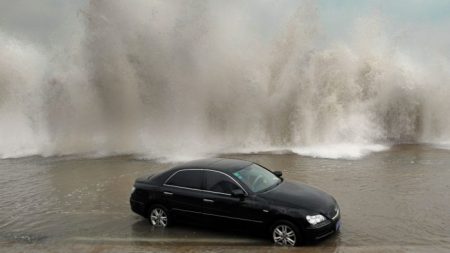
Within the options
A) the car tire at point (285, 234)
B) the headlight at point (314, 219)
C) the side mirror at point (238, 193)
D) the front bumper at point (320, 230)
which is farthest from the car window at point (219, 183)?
the front bumper at point (320, 230)

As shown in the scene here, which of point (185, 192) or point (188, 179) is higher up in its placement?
point (188, 179)

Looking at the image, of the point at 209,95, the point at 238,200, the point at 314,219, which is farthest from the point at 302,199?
the point at 209,95

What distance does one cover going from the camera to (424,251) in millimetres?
7340

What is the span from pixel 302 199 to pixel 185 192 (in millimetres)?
2386

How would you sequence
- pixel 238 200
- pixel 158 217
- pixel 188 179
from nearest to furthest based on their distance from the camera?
pixel 238 200 < pixel 188 179 < pixel 158 217

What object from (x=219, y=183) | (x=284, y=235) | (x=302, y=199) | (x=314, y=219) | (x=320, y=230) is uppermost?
(x=219, y=183)

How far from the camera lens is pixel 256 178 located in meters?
8.92

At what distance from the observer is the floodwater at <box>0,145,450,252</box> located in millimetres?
8094

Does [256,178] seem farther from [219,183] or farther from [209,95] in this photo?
[209,95]

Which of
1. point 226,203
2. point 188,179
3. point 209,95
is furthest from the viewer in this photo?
point 209,95

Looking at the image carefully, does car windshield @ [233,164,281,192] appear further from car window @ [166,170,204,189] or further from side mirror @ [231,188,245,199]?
car window @ [166,170,204,189]

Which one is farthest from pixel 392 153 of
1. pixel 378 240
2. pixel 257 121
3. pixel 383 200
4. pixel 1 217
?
pixel 1 217

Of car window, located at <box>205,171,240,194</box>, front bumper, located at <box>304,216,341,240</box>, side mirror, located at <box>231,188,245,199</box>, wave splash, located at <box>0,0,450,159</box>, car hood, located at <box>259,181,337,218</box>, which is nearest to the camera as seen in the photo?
front bumper, located at <box>304,216,341,240</box>

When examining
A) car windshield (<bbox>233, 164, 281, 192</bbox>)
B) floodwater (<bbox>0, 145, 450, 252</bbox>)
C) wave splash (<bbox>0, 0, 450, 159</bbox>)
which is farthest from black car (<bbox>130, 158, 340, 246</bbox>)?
wave splash (<bbox>0, 0, 450, 159</bbox>)
